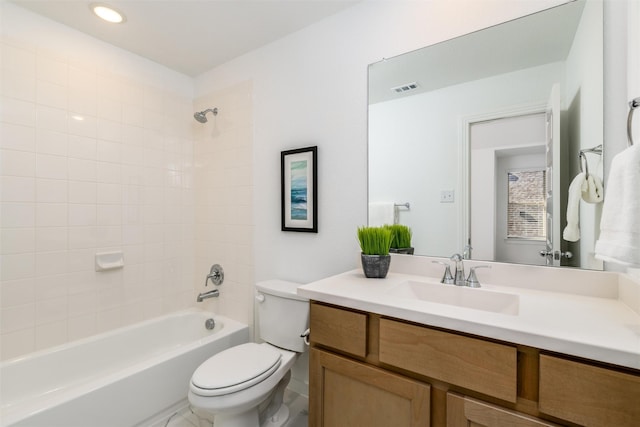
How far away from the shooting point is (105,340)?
1956 mm

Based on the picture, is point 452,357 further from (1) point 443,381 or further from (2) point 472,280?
(2) point 472,280

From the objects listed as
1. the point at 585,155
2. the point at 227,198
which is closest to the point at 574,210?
the point at 585,155

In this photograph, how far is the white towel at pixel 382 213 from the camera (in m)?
1.57

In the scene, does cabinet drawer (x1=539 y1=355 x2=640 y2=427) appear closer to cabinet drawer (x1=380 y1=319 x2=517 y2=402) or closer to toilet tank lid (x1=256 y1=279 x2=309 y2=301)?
cabinet drawer (x1=380 y1=319 x2=517 y2=402)

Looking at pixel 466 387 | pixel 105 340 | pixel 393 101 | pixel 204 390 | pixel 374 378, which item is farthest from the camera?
pixel 105 340

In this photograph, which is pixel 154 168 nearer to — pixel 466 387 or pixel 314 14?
pixel 314 14

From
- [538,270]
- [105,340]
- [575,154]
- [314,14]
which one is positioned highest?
[314,14]

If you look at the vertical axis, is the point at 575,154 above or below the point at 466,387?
above

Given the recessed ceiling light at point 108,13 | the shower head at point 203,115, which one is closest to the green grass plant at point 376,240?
the shower head at point 203,115

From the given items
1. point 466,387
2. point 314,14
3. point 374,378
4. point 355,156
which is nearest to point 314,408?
point 374,378

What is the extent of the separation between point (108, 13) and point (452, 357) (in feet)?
7.80

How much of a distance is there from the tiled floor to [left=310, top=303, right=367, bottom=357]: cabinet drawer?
2.65 ft

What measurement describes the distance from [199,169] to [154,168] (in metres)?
0.34

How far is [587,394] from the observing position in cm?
70
